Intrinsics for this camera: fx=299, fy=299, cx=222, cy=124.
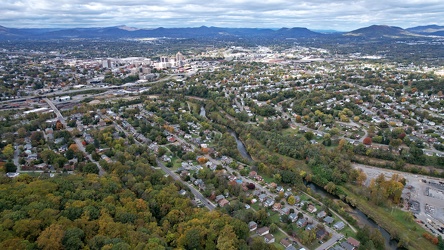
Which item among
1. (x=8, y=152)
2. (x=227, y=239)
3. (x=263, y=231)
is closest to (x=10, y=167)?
(x=8, y=152)

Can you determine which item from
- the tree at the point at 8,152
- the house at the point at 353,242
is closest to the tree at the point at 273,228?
the house at the point at 353,242

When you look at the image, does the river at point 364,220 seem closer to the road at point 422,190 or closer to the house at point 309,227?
the road at point 422,190

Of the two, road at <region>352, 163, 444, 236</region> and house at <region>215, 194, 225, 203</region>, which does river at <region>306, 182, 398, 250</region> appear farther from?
house at <region>215, 194, 225, 203</region>

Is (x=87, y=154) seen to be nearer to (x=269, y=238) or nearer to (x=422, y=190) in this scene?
(x=269, y=238)

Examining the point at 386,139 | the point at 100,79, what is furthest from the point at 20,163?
the point at 100,79

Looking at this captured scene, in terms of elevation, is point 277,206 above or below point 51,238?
below

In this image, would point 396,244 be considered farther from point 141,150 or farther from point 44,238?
point 141,150
